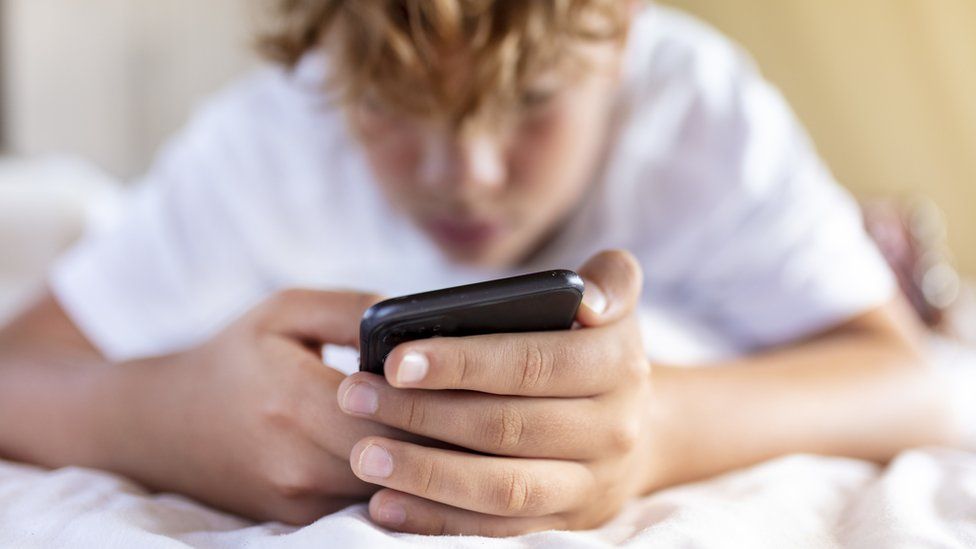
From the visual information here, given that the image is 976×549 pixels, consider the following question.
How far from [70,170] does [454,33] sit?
4.10 ft

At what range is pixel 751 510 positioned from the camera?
46cm

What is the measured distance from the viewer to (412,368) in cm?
38

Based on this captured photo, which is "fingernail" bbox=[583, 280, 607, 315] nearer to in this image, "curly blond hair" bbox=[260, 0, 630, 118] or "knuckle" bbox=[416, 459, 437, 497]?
"knuckle" bbox=[416, 459, 437, 497]

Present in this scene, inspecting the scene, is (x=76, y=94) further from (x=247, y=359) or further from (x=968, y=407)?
(x=968, y=407)

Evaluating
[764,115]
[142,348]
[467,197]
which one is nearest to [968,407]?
[764,115]

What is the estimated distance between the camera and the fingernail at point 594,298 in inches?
17.4

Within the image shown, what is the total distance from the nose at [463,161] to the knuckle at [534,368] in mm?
298

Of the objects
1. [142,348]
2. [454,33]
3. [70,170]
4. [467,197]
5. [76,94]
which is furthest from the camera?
[76,94]

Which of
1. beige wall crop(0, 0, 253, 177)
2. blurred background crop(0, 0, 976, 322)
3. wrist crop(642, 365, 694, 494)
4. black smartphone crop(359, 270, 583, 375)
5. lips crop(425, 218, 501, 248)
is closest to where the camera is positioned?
black smartphone crop(359, 270, 583, 375)

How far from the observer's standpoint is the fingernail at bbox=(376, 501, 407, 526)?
0.41 m

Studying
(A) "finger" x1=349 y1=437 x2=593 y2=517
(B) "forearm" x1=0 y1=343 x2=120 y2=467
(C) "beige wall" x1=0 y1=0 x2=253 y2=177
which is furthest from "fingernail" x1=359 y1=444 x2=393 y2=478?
(C) "beige wall" x1=0 y1=0 x2=253 y2=177

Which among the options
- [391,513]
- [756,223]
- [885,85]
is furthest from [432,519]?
[885,85]

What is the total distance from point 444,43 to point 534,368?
0.30 metres

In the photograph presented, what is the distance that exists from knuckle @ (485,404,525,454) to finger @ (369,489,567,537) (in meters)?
0.04
